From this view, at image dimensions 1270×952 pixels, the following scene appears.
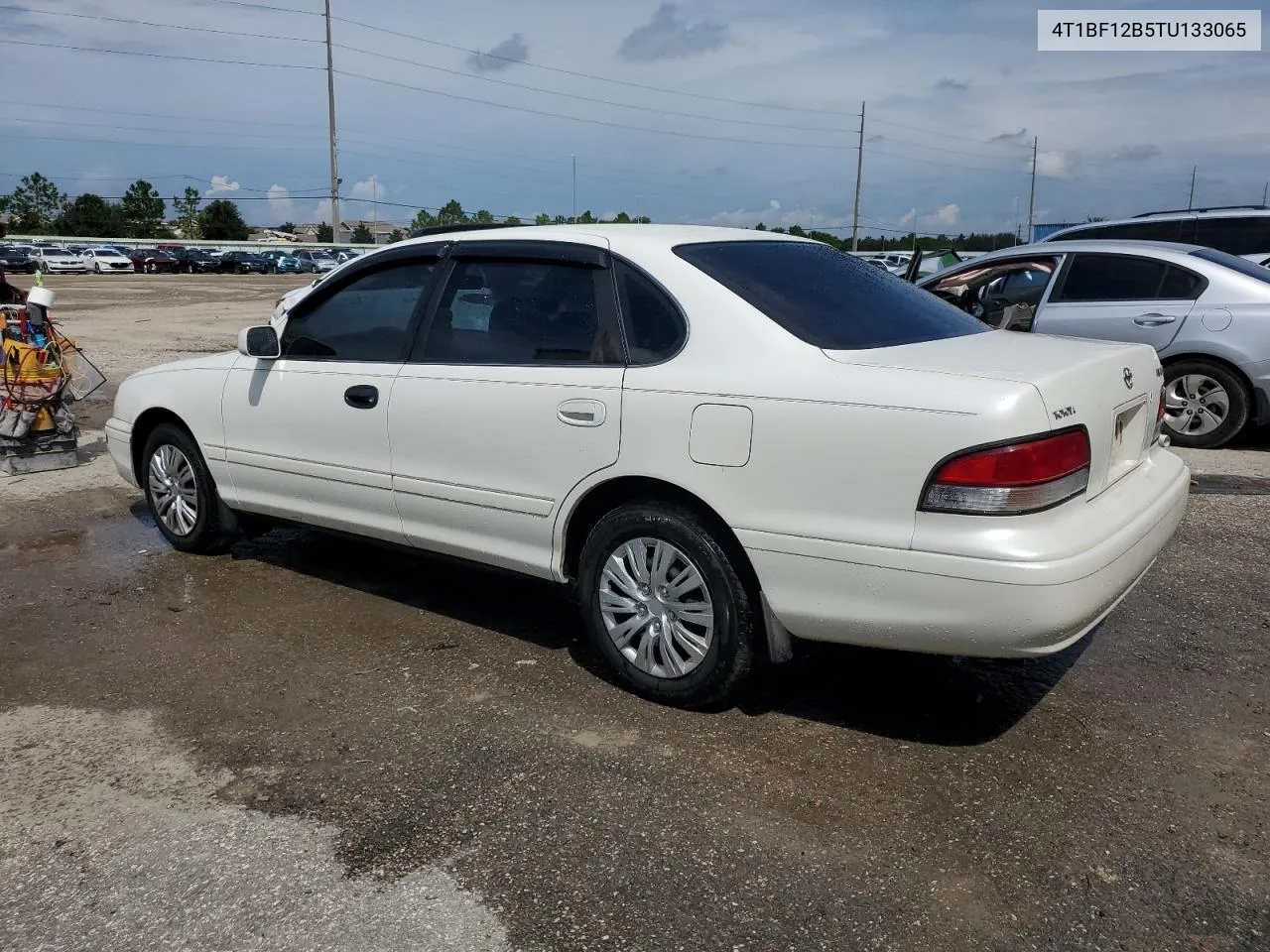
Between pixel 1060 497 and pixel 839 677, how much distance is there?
1259 mm

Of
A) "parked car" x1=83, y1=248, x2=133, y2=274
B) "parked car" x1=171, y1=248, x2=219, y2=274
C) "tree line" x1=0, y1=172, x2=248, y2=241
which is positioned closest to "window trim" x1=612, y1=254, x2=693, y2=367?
"parked car" x1=83, y1=248, x2=133, y2=274

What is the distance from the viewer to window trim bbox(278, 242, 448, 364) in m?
4.42

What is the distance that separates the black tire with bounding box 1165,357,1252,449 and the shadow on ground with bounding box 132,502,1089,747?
454 centimetres

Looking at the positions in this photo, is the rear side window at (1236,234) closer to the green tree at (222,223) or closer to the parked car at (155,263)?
the parked car at (155,263)

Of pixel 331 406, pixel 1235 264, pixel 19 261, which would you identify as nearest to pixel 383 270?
pixel 331 406

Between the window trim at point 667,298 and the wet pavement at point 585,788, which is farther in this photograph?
the window trim at point 667,298

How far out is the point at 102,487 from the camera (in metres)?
7.16

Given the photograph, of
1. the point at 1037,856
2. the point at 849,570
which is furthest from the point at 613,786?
the point at 1037,856

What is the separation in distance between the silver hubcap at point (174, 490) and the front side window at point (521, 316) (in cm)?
193

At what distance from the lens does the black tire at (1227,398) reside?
25.6ft

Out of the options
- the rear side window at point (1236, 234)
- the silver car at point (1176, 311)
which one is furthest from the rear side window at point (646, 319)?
the rear side window at point (1236, 234)

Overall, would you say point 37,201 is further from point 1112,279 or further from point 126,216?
point 1112,279

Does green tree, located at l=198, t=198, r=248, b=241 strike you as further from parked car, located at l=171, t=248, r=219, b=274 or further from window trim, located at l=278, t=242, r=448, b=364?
window trim, located at l=278, t=242, r=448, b=364

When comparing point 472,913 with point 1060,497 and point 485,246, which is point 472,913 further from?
point 485,246
